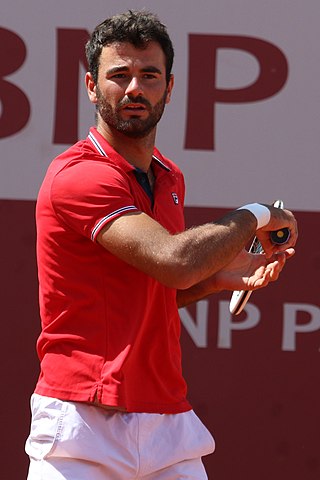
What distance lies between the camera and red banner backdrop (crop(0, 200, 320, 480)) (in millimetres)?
4590

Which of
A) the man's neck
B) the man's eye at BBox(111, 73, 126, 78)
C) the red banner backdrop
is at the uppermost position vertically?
the man's eye at BBox(111, 73, 126, 78)

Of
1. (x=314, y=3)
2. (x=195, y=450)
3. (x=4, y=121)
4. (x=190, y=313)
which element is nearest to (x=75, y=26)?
(x=4, y=121)

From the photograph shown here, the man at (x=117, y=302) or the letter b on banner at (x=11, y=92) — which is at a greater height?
the letter b on banner at (x=11, y=92)

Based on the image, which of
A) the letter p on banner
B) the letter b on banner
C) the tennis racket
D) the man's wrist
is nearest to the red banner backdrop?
the letter b on banner

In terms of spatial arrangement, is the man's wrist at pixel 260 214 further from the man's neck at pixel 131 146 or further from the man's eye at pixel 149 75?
the man's eye at pixel 149 75

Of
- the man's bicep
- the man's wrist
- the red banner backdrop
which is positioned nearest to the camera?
the man's bicep

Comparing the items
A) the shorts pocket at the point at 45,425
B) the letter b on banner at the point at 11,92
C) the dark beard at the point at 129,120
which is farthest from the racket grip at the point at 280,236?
the letter b on banner at the point at 11,92

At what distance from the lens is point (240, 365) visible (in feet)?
15.1

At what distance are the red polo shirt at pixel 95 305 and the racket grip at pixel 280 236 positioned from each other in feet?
1.11

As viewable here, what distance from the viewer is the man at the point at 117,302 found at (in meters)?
2.81

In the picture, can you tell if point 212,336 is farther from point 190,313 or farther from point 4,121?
point 4,121

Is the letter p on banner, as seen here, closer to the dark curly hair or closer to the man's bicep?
the dark curly hair

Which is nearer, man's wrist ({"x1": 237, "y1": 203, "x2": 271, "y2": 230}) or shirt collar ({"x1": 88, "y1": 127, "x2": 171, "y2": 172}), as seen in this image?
man's wrist ({"x1": 237, "y1": 203, "x2": 271, "y2": 230})

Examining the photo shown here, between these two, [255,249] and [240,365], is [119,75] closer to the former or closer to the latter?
[255,249]
